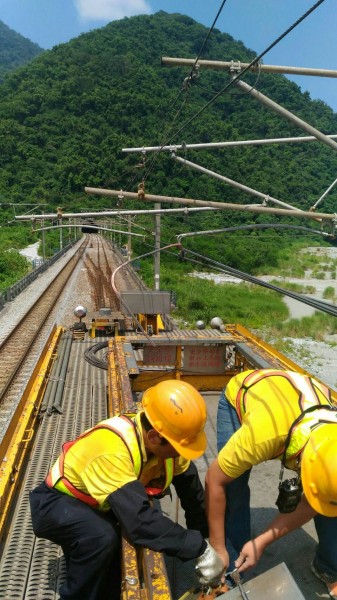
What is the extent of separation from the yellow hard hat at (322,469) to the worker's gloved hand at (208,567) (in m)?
0.65

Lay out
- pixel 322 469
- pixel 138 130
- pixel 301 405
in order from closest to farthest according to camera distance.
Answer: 1. pixel 322 469
2. pixel 301 405
3. pixel 138 130

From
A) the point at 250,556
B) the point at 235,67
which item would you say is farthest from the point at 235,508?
the point at 235,67

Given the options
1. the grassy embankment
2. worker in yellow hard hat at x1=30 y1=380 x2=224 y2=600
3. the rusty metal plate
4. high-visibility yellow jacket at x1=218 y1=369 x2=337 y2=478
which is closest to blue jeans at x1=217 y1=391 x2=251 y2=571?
high-visibility yellow jacket at x1=218 y1=369 x2=337 y2=478

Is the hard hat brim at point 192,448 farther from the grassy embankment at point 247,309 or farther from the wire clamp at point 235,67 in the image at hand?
the grassy embankment at point 247,309

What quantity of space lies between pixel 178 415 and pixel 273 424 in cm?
56

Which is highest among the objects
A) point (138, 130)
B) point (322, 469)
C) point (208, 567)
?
point (138, 130)

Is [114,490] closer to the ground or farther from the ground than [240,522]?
farther from the ground

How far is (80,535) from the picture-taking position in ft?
8.20

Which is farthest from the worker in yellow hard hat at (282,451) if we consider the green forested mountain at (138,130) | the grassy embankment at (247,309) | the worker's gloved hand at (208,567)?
the green forested mountain at (138,130)

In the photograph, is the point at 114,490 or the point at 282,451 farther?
the point at 282,451

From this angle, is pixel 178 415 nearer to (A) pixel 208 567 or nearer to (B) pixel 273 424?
(B) pixel 273 424

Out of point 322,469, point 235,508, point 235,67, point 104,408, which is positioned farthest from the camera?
point 104,408

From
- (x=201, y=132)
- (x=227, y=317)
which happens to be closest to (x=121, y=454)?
(x=227, y=317)

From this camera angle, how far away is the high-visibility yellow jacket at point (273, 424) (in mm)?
2561
